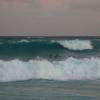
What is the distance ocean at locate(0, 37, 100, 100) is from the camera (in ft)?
54.5

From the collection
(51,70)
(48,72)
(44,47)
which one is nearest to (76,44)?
(44,47)

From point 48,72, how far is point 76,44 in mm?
15366

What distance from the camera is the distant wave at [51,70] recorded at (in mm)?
21855

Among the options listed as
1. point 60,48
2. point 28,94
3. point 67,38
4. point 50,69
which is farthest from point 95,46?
point 28,94

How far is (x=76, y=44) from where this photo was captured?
125ft

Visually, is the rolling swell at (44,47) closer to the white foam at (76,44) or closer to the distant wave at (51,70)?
the white foam at (76,44)

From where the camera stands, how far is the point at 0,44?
3625cm

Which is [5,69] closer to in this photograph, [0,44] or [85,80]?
[85,80]

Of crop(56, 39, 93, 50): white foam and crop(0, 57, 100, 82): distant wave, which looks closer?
crop(0, 57, 100, 82): distant wave

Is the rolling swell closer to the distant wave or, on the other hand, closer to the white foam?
the white foam

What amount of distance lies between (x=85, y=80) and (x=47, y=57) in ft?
29.6

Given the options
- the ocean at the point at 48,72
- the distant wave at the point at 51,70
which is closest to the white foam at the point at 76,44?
the ocean at the point at 48,72

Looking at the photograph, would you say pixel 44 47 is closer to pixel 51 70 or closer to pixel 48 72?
pixel 51 70

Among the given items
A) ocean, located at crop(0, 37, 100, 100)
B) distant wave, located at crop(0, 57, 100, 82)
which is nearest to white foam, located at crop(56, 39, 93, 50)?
ocean, located at crop(0, 37, 100, 100)
